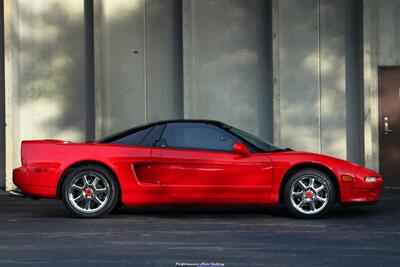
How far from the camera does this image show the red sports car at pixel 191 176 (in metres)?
9.12

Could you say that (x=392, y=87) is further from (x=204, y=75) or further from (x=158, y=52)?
(x=158, y=52)

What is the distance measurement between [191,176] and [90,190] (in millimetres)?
1262

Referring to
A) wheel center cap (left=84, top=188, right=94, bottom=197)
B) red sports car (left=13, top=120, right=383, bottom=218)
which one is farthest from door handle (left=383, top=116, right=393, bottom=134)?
wheel center cap (left=84, top=188, right=94, bottom=197)

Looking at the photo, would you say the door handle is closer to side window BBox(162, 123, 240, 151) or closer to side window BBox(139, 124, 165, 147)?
side window BBox(162, 123, 240, 151)

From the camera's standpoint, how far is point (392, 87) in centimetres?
1402

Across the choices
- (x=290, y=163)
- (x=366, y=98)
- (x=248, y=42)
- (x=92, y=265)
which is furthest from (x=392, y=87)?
(x=92, y=265)

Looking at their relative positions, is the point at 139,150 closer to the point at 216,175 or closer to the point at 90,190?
the point at 90,190

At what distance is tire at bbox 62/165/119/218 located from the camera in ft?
30.2

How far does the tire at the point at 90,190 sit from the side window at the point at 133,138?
1.45 feet

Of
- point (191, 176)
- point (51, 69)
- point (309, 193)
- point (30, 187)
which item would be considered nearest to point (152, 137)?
point (191, 176)

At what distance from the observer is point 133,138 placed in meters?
9.49

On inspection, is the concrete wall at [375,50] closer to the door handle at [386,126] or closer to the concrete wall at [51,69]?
the door handle at [386,126]

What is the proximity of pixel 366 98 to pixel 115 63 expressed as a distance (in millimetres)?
4811

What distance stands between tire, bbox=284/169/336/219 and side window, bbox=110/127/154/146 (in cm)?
190
